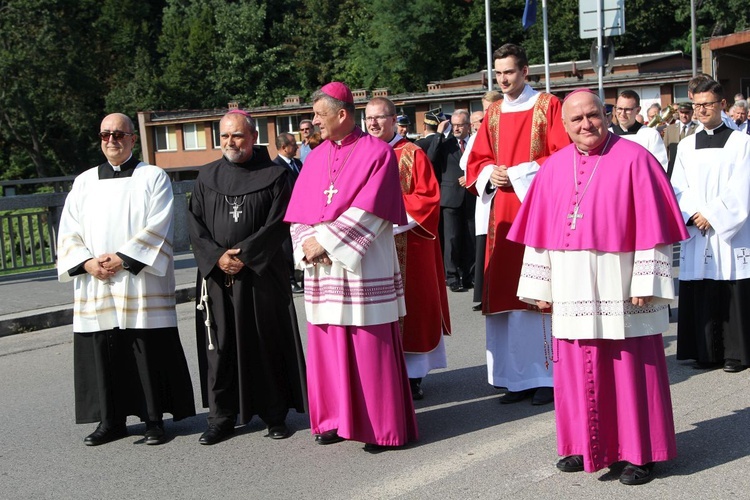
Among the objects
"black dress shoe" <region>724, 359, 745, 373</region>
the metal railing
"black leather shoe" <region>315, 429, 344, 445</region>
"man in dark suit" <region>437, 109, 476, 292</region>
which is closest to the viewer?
"black leather shoe" <region>315, 429, 344, 445</region>

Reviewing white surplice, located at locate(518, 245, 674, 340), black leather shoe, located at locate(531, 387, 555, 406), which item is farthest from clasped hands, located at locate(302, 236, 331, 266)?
black leather shoe, located at locate(531, 387, 555, 406)

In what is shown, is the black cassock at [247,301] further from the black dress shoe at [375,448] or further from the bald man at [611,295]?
the bald man at [611,295]

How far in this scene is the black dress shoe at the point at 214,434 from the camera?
6.29m

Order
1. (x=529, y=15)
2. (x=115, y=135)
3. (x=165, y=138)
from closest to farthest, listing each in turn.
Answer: (x=115, y=135), (x=529, y=15), (x=165, y=138)

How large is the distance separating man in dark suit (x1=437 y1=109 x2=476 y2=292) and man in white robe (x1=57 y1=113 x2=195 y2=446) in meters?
6.65

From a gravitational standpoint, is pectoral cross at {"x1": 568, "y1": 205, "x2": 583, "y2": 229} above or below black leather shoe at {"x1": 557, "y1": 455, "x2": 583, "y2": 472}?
above

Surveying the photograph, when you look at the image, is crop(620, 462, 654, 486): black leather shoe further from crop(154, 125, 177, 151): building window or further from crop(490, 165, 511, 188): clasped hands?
crop(154, 125, 177, 151): building window

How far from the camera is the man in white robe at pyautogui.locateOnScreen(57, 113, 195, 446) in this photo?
20.9 feet

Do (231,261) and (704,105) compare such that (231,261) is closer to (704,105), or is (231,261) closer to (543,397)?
(543,397)

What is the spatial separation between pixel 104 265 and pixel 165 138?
6061 cm

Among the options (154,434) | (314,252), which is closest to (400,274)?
(314,252)

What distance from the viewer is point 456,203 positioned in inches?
509

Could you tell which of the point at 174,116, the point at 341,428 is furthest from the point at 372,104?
the point at 174,116

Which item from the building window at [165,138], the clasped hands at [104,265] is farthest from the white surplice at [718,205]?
the building window at [165,138]
